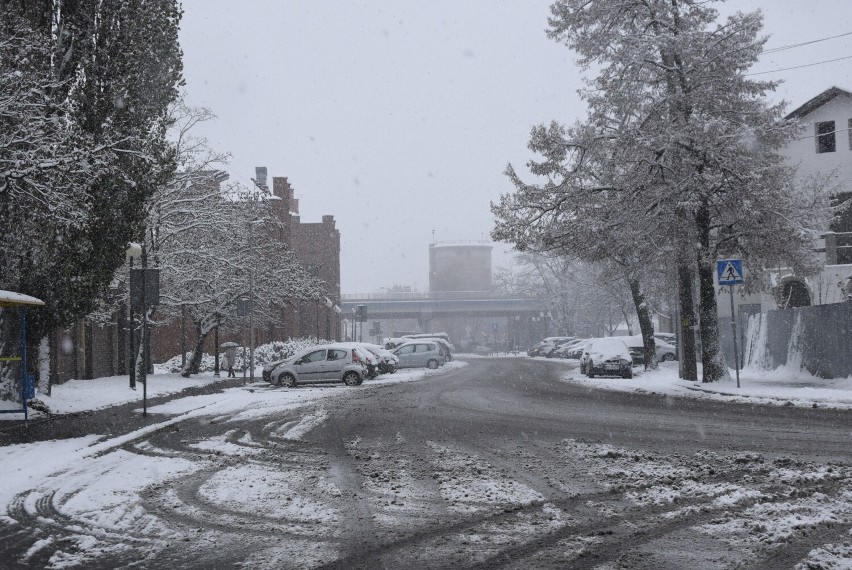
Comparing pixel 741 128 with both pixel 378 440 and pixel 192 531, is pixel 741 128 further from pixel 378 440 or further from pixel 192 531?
pixel 192 531

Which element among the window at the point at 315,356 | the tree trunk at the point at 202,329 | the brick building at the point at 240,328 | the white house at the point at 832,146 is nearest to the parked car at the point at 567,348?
the brick building at the point at 240,328

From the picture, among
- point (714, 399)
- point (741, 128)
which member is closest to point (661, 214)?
point (741, 128)

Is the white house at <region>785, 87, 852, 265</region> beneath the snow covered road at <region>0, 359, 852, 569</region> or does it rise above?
above

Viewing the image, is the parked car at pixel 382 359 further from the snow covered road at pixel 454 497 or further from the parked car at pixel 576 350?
the parked car at pixel 576 350

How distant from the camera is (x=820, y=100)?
37000mm

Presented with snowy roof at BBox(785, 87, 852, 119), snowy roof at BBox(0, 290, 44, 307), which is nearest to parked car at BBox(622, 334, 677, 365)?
snowy roof at BBox(785, 87, 852, 119)

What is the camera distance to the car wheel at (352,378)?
29453 millimetres

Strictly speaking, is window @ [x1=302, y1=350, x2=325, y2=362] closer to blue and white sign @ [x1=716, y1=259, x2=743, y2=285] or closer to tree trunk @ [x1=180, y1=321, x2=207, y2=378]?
tree trunk @ [x1=180, y1=321, x2=207, y2=378]

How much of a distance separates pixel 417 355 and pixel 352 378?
15.7 meters

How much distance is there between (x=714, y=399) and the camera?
1988 centimetres

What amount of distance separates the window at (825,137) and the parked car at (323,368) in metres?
23.4

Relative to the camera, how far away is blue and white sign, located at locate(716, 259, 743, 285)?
21438 millimetres

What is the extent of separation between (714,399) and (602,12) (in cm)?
1189

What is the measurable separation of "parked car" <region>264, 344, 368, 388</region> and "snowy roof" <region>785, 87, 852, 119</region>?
21938 mm
